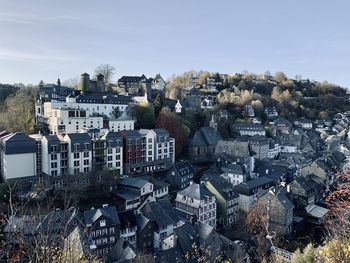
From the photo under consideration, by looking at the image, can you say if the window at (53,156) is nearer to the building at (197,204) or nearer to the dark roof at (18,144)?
the dark roof at (18,144)

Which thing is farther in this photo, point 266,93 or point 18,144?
point 266,93

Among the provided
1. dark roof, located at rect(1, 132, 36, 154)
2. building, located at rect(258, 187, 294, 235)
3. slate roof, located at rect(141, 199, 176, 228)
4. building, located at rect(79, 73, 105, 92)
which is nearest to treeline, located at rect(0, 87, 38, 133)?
dark roof, located at rect(1, 132, 36, 154)

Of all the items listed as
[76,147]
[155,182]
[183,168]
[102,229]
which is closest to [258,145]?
[183,168]

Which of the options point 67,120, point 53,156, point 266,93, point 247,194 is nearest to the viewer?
point 53,156

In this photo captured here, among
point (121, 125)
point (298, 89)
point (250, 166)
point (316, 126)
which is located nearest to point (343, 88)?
point (298, 89)

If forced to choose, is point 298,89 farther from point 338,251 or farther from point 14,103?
point 338,251

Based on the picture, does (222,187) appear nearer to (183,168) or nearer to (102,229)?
(183,168)
